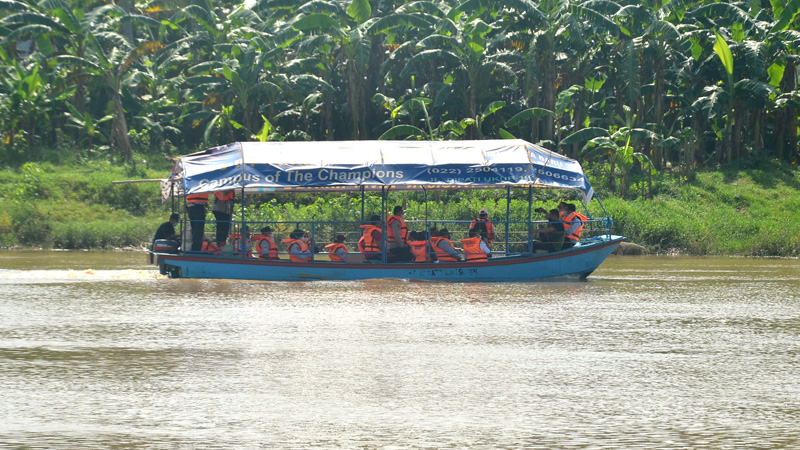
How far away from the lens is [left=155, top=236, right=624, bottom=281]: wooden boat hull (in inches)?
683

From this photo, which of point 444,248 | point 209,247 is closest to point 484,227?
point 444,248

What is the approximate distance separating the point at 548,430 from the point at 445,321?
213 inches

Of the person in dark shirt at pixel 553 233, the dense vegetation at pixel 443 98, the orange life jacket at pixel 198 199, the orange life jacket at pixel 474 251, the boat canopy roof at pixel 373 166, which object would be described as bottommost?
the orange life jacket at pixel 474 251

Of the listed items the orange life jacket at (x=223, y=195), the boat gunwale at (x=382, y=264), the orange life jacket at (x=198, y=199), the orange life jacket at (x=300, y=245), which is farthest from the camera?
the orange life jacket at (x=223, y=195)

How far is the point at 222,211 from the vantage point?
1889cm

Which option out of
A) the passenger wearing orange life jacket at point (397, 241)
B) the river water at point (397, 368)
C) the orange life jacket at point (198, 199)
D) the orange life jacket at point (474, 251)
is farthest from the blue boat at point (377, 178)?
the river water at point (397, 368)

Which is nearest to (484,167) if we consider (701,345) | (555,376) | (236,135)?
(701,345)

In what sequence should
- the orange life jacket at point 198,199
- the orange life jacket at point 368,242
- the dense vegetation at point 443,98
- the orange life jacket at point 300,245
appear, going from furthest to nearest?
the dense vegetation at point 443,98 → the orange life jacket at point 198,199 → the orange life jacket at point 368,242 → the orange life jacket at point 300,245

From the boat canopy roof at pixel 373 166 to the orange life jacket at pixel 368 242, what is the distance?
3.00 feet

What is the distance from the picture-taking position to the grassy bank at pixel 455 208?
26.8 meters

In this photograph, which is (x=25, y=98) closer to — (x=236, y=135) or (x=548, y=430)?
(x=236, y=135)

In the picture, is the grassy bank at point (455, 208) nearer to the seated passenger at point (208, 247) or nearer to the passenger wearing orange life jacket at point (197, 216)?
the passenger wearing orange life jacket at point (197, 216)

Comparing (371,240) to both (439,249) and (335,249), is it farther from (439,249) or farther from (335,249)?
(439,249)

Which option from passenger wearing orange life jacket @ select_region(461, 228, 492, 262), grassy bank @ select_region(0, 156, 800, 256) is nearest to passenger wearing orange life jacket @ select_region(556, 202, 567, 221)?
passenger wearing orange life jacket @ select_region(461, 228, 492, 262)
